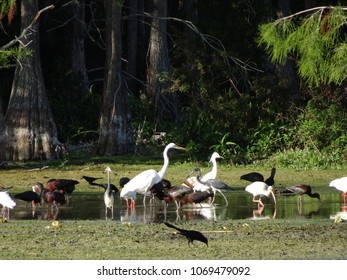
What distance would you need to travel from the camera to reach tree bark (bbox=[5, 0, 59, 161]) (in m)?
27.9

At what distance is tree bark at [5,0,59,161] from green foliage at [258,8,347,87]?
36.4 feet

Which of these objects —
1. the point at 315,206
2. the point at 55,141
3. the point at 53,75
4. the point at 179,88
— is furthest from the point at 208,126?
the point at 315,206

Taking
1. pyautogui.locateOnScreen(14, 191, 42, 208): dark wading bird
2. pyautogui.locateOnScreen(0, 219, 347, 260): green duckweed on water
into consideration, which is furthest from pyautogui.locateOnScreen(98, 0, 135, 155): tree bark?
pyautogui.locateOnScreen(0, 219, 347, 260): green duckweed on water

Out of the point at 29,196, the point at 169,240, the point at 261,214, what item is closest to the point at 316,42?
the point at 261,214

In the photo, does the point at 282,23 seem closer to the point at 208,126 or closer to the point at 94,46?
the point at 208,126

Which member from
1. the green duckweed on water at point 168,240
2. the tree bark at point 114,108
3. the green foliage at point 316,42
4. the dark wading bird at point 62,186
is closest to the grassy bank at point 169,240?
the green duckweed on water at point 168,240

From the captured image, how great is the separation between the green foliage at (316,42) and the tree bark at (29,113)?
11107 millimetres

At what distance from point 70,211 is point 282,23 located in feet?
15.3

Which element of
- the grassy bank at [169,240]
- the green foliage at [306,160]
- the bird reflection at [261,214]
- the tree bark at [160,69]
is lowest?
the green foliage at [306,160]

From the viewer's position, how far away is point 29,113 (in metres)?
28.1

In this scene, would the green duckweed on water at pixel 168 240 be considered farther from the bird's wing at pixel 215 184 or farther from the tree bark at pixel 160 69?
the tree bark at pixel 160 69

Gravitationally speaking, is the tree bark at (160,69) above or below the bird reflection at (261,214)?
above

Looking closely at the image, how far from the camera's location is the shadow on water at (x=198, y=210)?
709 inches

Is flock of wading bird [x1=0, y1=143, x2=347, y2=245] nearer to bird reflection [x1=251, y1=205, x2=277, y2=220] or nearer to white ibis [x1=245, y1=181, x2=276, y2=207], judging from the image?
white ibis [x1=245, y1=181, x2=276, y2=207]
